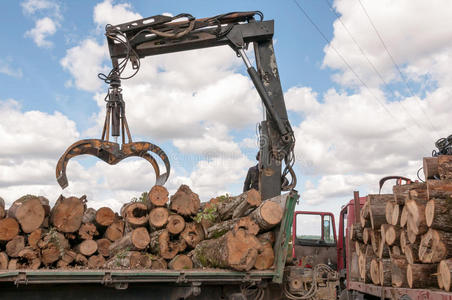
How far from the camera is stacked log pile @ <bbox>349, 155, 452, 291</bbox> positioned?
5133mm

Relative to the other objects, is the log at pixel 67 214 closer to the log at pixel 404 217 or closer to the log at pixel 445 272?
the log at pixel 404 217

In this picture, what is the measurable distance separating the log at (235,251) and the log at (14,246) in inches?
101

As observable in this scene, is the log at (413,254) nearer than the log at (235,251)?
No

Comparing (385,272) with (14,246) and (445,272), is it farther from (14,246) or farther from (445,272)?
(14,246)

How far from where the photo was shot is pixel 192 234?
20.7 ft

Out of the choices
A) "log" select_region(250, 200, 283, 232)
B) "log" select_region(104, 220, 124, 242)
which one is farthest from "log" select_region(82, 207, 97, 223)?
"log" select_region(250, 200, 283, 232)

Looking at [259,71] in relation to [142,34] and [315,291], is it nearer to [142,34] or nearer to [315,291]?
A: [142,34]

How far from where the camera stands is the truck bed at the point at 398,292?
183 inches

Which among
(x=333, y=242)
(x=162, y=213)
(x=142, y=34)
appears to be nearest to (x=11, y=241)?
(x=162, y=213)

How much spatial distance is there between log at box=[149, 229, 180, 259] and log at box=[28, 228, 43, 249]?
1.56 m

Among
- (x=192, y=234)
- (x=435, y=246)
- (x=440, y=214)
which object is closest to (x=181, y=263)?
(x=192, y=234)

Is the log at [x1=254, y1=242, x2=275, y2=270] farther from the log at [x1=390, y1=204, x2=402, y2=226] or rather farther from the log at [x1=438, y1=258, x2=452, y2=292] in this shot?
the log at [x1=438, y1=258, x2=452, y2=292]

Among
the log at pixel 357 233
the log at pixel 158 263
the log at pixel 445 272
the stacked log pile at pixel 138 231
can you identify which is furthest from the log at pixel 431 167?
the log at pixel 158 263

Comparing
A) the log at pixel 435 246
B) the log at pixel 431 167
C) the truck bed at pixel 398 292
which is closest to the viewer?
the truck bed at pixel 398 292
